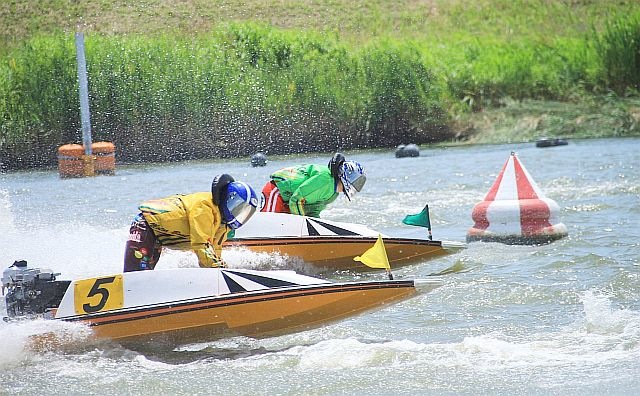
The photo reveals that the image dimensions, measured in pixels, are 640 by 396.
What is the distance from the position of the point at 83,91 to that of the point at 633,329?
62.8 ft

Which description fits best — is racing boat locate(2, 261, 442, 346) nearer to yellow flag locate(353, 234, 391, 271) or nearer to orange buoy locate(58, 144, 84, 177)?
yellow flag locate(353, 234, 391, 271)

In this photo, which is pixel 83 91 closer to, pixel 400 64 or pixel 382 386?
pixel 400 64

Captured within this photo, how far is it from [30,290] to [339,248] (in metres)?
4.02

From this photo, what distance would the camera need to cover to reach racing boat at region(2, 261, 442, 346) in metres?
7.80

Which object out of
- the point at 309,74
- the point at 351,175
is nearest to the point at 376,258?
the point at 351,175

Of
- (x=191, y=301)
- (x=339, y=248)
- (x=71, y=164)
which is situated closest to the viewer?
(x=191, y=301)

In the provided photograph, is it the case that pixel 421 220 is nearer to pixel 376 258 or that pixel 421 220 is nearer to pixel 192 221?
pixel 376 258

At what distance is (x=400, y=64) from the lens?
32.7 meters

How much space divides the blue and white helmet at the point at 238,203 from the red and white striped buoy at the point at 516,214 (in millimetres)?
4525

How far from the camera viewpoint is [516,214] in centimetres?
1198

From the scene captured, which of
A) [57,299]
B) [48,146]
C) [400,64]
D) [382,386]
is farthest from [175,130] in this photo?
[382,386]

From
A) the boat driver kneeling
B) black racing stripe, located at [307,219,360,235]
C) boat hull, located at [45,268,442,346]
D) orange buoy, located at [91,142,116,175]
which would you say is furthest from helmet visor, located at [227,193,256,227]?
orange buoy, located at [91,142,116,175]

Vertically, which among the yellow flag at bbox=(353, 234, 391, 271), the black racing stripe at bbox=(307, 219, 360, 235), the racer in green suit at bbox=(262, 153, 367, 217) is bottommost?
the black racing stripe at bbox=(307, 219, 360, 235)

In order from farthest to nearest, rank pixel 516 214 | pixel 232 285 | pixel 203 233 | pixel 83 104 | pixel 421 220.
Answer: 1. pixel 83 104
2. pixel 516 214
3. pixel 421 220
4. pixel 203 233
5. pixel 232 285
